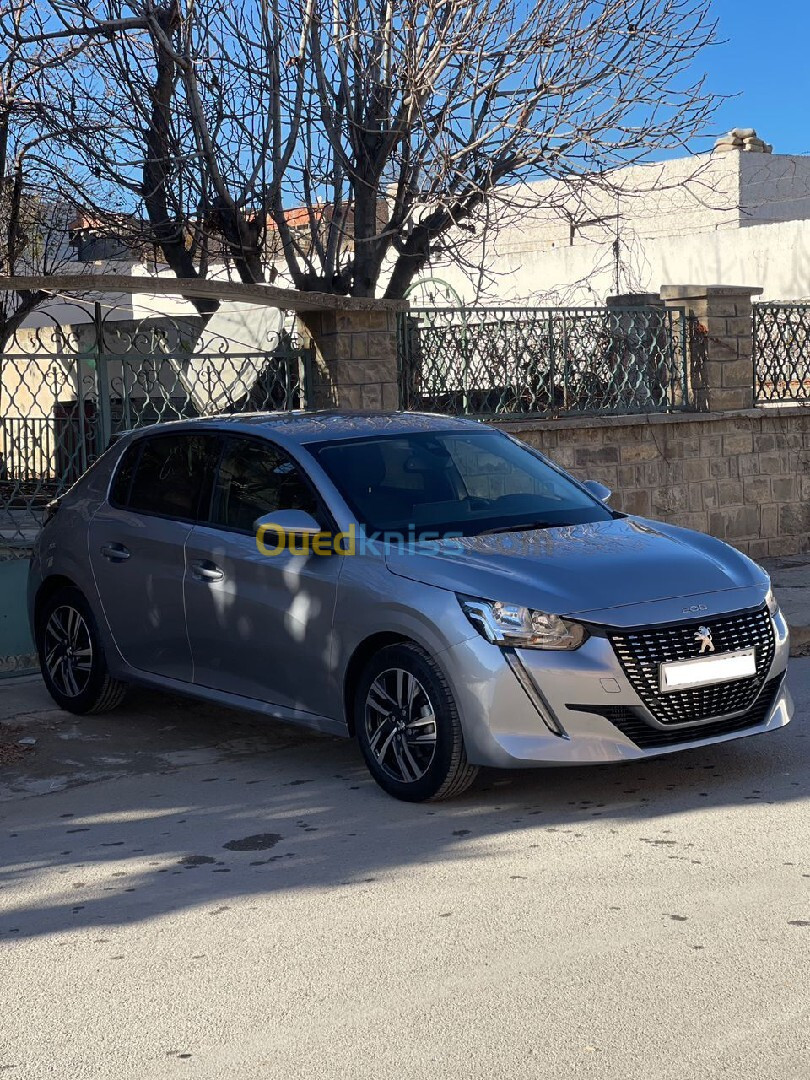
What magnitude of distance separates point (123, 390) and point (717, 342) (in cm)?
616

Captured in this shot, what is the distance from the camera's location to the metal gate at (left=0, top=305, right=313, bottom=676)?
9.06 m

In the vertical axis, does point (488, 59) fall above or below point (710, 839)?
above

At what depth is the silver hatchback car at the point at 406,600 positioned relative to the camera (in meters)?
5.69

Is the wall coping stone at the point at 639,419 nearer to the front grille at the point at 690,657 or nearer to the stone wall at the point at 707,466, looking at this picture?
the stone wall at the point at 707,466

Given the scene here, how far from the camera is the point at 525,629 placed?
18.7ft

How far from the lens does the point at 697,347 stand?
13.2 metres

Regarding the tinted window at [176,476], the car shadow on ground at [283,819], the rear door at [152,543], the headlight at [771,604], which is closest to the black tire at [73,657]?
the rear door at [152,543]

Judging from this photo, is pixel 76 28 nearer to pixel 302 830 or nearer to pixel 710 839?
pixel 302 830

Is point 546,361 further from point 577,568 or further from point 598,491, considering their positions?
point 577,568

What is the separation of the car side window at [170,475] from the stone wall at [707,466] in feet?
15.0

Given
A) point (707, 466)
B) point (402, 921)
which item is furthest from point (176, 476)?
point (707, 466)

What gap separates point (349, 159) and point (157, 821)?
319 inches

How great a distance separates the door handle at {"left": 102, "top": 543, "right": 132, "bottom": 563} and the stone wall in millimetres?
4825

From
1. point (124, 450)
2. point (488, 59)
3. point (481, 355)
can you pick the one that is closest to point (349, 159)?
point (488, 59)
